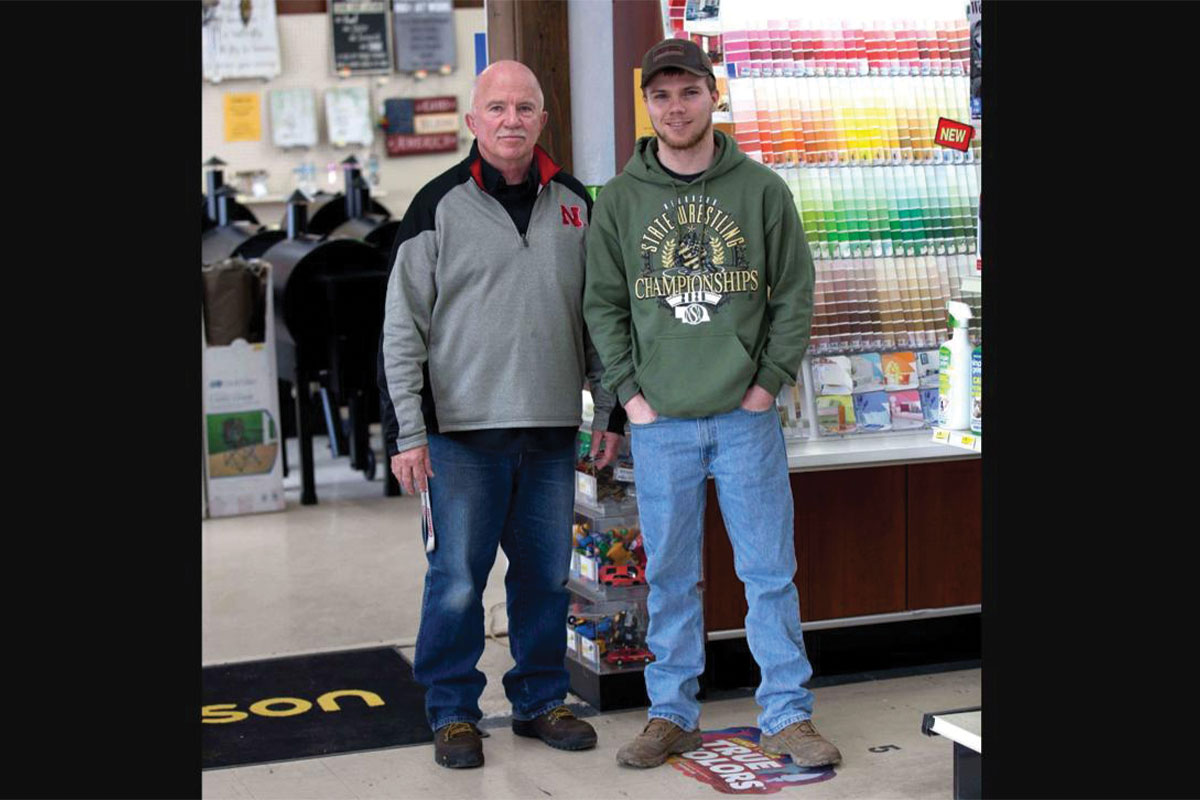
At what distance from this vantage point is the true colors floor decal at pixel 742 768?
392cm

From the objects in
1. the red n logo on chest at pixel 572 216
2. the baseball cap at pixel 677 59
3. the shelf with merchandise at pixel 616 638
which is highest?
the baseball cap at pixel 677 59

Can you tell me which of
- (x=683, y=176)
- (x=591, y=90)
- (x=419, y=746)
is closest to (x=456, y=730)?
(x=419, y=746)

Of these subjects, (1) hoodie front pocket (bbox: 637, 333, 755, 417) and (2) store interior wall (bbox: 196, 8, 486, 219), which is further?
(2) store interior wall (bbox: 196, 8, 486, 219)

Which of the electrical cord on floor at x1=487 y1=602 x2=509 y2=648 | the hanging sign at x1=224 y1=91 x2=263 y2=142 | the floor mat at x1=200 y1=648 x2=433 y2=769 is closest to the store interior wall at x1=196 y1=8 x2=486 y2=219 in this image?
the hanging sign at x1=224 y1=91 x2=263 y2=142

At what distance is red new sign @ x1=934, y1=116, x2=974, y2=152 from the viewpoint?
4621 mm

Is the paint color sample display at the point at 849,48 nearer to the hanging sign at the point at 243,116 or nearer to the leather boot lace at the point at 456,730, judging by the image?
the leather boot lace at the point at 456,730

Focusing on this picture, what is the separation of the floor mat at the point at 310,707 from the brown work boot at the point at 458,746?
0.23 m

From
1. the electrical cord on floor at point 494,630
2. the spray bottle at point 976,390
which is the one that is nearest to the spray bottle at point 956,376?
the spray bottle at point 976,390

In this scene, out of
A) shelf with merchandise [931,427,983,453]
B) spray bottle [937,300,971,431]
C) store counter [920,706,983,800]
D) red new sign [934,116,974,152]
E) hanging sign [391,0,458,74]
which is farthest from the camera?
hanging sign [391,0,458,74]

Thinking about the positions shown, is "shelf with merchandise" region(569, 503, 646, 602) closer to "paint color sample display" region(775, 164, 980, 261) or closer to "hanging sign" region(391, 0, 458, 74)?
"paint color sample display" region(775, 164, 980, 261)

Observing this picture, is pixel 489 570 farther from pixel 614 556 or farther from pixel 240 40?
pixel 240 40

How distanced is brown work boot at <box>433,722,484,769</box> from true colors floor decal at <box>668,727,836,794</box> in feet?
1.72
